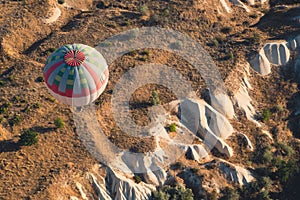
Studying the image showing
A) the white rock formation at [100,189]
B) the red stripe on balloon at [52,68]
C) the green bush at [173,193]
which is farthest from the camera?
the green bush at [173,193]

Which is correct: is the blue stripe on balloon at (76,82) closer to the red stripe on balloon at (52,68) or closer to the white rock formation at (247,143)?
the red stripe on balloon at (52,68)

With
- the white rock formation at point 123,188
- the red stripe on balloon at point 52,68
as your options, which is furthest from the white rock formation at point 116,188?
the red stripe on balloon at point 52,68

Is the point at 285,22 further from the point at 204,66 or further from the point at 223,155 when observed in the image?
the point at 223,155

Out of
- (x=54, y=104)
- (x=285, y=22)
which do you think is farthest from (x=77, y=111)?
(x=285, y=22)

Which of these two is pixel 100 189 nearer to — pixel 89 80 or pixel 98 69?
pixel 89 80

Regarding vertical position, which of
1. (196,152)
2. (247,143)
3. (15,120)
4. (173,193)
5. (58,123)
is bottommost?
(15,120)

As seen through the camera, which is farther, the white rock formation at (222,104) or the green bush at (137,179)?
the white rock formation at (222,104)

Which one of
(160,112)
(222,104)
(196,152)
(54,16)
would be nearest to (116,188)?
(196,152)
